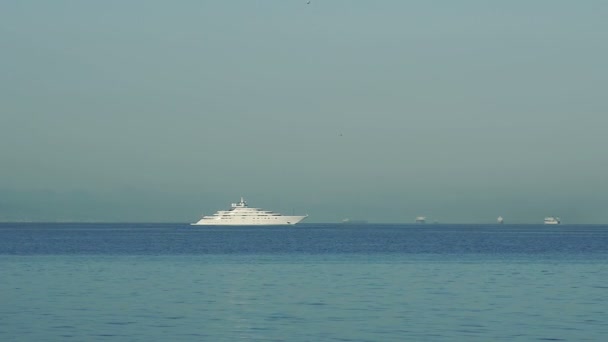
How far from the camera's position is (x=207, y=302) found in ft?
136

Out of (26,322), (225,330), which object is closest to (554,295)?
(225,330)

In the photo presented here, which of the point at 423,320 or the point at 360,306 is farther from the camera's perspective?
the point at 360,306

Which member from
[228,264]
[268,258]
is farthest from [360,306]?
[268,258]

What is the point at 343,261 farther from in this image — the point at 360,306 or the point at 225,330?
the point at 225,330

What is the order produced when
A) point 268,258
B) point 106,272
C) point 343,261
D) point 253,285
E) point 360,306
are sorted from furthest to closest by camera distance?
point 268,258 → point 343,261 → point 106,272 → point 253,285 → point 360,306

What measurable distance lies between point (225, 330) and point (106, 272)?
3020 cm

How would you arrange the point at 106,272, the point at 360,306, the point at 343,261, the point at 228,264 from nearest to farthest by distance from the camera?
the point at 360,306, the point at 106,272, the point at 228,264, the point at 343,261

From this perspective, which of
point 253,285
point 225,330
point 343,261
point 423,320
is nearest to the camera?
point 225,330

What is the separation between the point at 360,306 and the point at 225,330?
8.26m

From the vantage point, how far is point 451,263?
73.8 metres

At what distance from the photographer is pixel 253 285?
50.9m

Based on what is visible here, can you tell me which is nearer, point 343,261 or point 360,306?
point 360,306

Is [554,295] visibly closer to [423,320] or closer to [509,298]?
[509,298]

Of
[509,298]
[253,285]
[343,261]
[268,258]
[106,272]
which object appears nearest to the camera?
[509,298]
